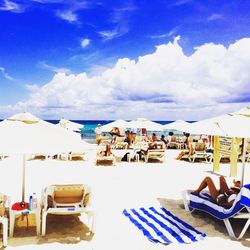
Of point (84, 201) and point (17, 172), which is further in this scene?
point (17, 172)

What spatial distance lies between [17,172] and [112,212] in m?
5.47

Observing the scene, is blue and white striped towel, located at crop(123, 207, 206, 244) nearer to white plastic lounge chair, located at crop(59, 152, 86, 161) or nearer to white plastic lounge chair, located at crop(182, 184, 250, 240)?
white plastic lounge chair, located at crop(182, 184, 250, 240)

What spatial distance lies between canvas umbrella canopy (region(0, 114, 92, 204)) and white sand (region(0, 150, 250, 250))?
1381 mm

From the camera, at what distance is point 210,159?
14.3 meters

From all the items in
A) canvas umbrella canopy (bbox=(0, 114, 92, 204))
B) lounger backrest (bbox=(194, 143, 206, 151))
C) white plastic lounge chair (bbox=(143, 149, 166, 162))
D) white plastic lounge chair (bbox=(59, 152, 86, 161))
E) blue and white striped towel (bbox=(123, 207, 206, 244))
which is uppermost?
canvas umbrella canopy (bbox=(0, 114, 92, 204))

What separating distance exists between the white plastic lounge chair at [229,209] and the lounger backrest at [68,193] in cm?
237

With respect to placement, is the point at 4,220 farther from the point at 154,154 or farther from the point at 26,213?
the point at 154,154

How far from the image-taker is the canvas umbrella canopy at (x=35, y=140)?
504 centimetres

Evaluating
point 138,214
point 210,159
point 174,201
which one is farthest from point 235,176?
point 138,214

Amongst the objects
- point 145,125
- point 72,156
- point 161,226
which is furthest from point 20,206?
point 145,125

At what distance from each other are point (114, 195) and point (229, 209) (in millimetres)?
3140

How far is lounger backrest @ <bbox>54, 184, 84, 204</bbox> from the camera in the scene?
5.71 metres

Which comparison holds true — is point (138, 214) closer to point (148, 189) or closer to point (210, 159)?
point (148, 189)

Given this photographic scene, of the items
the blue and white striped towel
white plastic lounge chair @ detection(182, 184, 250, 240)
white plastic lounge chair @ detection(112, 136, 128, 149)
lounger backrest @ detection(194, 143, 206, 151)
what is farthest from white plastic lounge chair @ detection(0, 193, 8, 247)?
white plastic lounge chair @ detection(112, 136, 128, 149)
